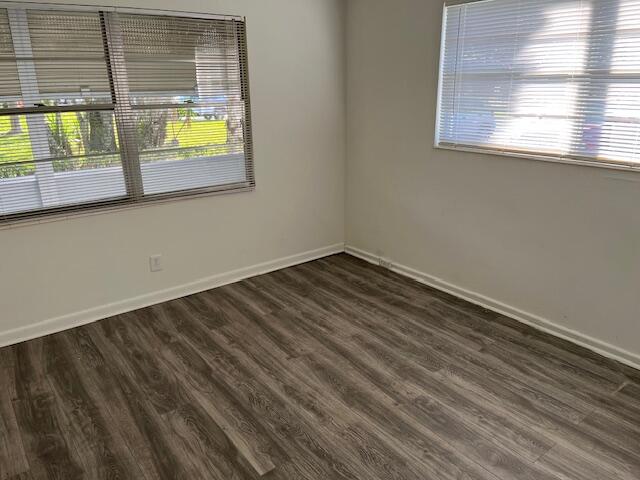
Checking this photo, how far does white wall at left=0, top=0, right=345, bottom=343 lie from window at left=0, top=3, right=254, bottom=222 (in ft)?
0.42

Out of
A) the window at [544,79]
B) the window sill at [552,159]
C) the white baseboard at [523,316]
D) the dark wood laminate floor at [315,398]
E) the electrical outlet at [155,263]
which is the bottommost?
the dark wood laminate floor at [315,398]

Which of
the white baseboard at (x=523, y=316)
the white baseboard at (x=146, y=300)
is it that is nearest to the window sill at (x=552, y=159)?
the white baseboard at (x=523, y=316)

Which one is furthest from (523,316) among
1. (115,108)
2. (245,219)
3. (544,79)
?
(115,108)

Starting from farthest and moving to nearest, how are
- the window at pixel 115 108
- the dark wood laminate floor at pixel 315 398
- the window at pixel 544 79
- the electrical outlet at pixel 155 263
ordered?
the electrical outlet at pixel 155 263 < the window at pixel 115 108 < the window at pixel 544 79 < the dark wood laminate floor at pixel 315 398

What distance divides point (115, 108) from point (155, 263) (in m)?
1.11

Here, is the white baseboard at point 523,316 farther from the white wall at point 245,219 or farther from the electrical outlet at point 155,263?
the electrical outlet at point 155,263

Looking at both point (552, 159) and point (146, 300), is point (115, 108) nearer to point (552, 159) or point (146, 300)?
point (146, 300)

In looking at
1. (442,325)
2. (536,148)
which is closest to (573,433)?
(442,325)

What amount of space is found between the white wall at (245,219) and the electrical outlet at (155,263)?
0.04m

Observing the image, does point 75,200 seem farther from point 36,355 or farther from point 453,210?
point 453,210

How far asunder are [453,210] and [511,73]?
3.30 ft

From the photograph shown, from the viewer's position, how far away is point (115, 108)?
312 cm

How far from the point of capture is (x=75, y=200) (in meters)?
3.12

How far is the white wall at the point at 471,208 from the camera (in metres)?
2.72
